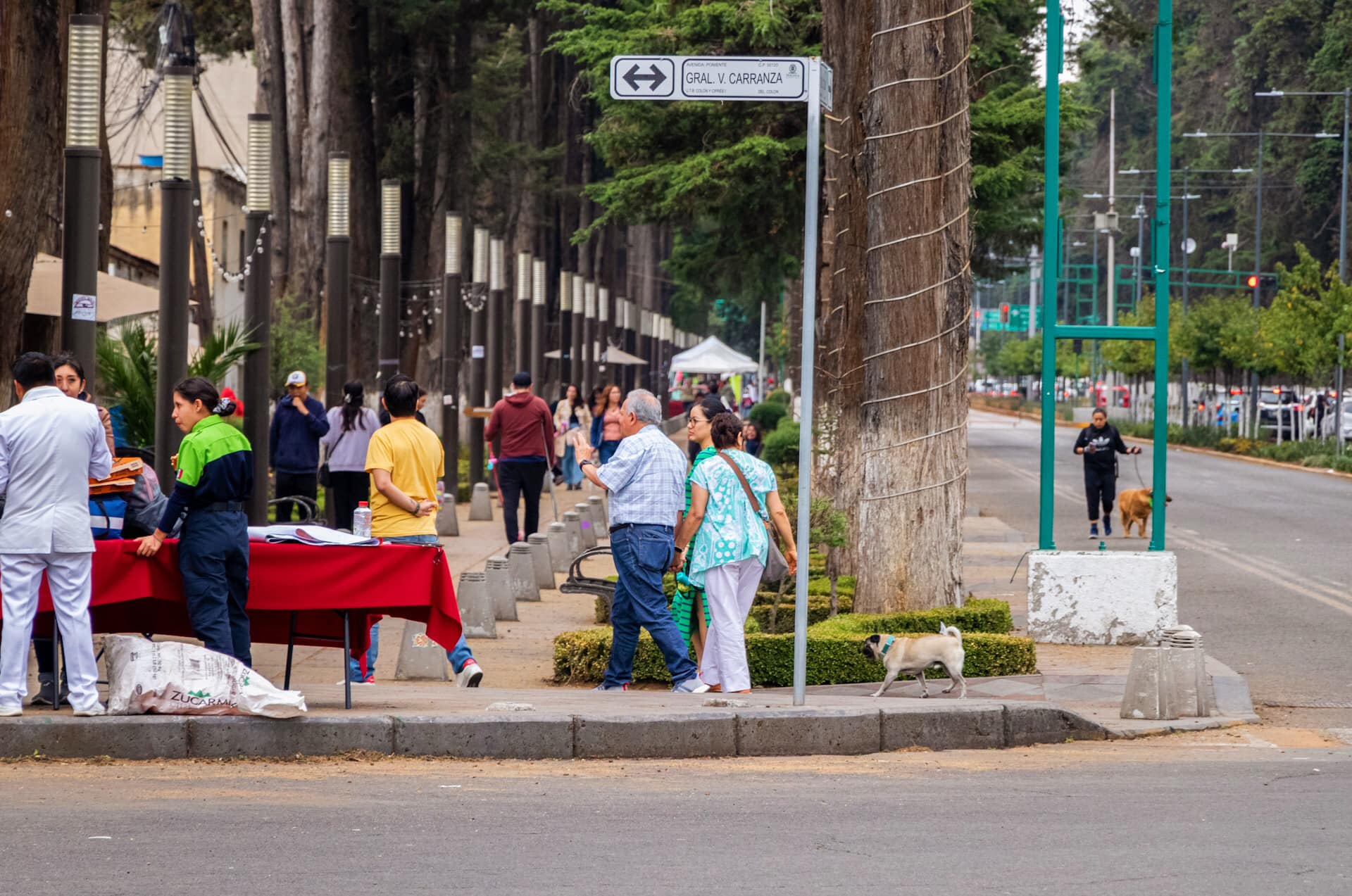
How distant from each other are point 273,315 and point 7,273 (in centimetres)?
1626

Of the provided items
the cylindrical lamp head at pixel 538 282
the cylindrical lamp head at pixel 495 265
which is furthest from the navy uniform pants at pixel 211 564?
the cylindrical lamp head at pixel 538 282

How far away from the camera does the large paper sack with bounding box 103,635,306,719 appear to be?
8242mm

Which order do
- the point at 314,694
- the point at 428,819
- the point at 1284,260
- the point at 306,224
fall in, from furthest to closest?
the point at 1284,260, the point at 306,224, the point at 314,694, the point at 428,819

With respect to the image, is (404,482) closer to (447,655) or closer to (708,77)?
(447,655)

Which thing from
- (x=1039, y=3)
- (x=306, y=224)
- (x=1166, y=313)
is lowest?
Result: (x=1166, y=313)

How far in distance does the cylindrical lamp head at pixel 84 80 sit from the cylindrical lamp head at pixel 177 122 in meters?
1.23

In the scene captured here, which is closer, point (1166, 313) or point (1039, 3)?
point (1166, 313)

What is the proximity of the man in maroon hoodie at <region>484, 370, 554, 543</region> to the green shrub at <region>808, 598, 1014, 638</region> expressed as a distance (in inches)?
222

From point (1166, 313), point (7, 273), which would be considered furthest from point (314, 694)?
point (1166, 313)

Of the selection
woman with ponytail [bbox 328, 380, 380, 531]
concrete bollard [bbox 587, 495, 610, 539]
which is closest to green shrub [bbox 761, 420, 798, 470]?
concrete bollard [bbox 587, 495, 610, 539]

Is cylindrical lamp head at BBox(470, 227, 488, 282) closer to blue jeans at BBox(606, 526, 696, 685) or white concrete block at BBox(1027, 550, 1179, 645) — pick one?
white concrete block at BBox(1027, 550, 1179, 645)

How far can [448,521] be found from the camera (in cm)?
2206

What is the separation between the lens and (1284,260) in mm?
78688

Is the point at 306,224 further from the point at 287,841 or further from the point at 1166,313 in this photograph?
the point at 287,841
